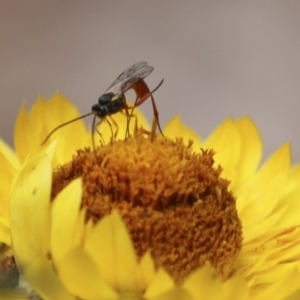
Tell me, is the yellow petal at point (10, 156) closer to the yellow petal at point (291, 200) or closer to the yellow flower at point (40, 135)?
the yellow flower at point (40, 135)

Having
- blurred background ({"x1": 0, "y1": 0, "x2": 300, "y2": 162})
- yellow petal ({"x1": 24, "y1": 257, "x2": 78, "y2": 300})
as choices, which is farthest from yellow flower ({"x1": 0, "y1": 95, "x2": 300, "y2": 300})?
blurred background ({"x1": 0, "y1": 0, "x2": 300, "y2": 162})

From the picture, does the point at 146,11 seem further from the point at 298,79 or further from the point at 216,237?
the point at 216,237

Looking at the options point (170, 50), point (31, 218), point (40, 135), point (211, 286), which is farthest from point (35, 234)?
point (170, 50)

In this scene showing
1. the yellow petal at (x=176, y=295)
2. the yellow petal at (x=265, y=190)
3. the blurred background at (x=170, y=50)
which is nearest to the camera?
the yellow petal at (x=176, y=295)

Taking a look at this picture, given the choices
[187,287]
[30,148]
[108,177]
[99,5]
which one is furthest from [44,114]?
[99,5]

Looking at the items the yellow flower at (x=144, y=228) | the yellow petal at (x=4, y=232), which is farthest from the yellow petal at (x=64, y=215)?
the yellow petal at (x=4, y=232)

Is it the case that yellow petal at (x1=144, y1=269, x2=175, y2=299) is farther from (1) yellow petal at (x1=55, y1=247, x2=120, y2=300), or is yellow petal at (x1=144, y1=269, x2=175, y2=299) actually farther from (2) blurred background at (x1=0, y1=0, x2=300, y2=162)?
(2) blurred background at (x1=0, y1=0, x2=300, y2=162)

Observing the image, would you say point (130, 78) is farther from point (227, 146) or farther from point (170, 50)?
point (170, 50)

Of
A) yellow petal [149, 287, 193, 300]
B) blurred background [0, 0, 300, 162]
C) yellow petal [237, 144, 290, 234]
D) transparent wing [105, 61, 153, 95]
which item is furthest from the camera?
blurred background [0, 0, 300, 162]
